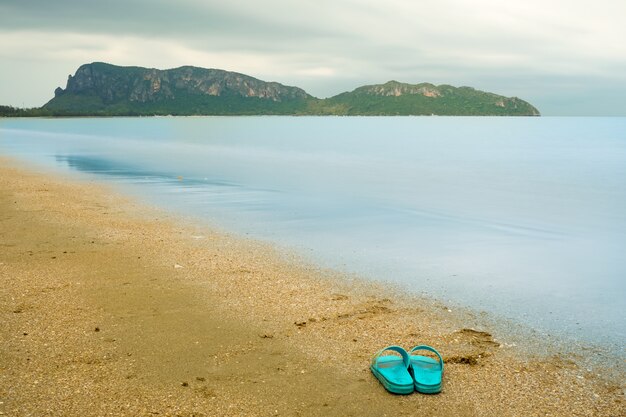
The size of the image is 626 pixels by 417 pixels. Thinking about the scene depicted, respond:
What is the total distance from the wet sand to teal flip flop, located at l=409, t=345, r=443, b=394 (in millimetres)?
116

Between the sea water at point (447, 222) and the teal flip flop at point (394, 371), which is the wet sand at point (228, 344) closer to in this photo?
the teal flip flop at point (394, 371)

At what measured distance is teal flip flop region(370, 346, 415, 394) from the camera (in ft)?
22.5

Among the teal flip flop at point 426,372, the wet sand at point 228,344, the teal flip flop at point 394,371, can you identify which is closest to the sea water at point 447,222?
the wet sand at point 228,344

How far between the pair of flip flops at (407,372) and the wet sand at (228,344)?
13 cm

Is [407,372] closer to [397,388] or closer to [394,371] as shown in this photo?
[394,371]

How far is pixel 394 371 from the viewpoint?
7176 mm

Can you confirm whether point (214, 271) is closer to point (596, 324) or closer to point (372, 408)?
point (372, 408)

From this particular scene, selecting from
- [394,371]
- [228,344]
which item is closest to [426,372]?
[394,371]

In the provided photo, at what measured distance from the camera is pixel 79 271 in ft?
39.2

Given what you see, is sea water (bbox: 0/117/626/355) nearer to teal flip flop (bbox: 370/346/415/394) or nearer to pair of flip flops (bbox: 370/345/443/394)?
pair of flip flops (bbox: 370/345/443/394)

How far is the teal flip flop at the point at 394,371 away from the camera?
269 inches

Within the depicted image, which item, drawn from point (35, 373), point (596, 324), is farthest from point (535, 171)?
point (35, 373)

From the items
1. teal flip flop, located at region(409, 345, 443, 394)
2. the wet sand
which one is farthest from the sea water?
teal flip flop, located at region(409, 345, 443, 394)

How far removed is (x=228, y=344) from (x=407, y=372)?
2863 millimetres
